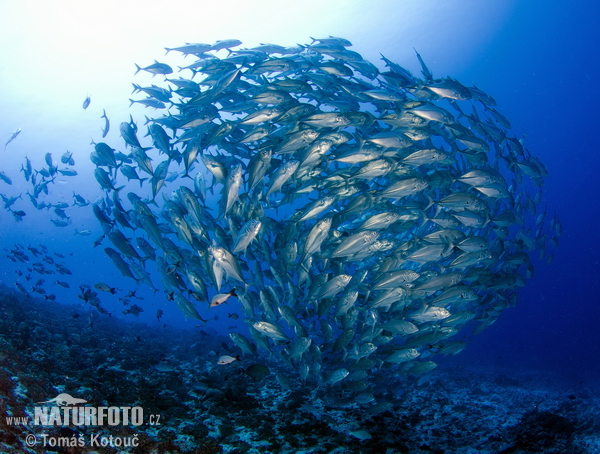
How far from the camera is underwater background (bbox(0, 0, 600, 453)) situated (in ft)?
15.8

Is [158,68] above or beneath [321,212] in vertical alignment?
above

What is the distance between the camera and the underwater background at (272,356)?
4.82m

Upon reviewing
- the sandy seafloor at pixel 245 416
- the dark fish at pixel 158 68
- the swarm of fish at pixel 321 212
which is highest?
the dark fish at pixel 158 68

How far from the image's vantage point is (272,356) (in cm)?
1370

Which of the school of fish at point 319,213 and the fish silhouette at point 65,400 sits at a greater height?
the school of fish at point 319,213

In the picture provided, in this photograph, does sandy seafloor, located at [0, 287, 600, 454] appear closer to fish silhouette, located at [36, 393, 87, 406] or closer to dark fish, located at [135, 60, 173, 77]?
fish silhouette, located at [36, 393, 87, 406]

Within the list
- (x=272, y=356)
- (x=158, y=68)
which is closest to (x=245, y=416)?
(x=158, y=68)

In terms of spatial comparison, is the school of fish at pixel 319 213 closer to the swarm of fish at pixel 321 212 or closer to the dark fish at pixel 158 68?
the swarm of fish at pixel 321 212

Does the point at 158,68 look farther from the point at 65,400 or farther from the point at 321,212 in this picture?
the point at 65,400

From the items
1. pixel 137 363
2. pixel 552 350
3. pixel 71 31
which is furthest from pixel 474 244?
pixel 552 350

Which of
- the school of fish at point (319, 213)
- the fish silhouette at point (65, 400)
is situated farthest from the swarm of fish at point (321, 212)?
the fish silhouette at point (65, 400)

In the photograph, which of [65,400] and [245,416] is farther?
[245,416]

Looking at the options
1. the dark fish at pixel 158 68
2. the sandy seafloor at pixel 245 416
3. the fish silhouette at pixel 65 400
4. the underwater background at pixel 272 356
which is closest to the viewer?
the sandy seafloor at pixel 245 416

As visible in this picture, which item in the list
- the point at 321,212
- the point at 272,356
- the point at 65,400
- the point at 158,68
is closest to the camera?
the point at 65,400
